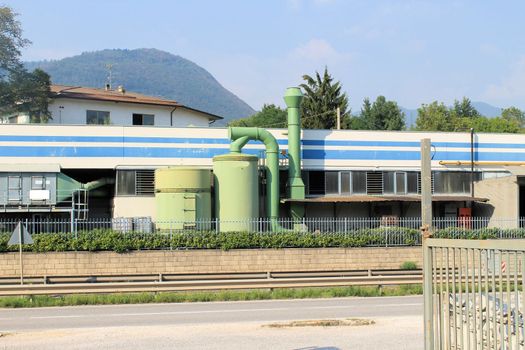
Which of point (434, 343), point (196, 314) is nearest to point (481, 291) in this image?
point (434, 343)

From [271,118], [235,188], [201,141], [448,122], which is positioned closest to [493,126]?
[448,122]

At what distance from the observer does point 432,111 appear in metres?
77.6

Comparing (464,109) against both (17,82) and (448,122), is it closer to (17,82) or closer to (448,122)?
(448,122)

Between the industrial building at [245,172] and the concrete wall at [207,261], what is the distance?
368 centimetres

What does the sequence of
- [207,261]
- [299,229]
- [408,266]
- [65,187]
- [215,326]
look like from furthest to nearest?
[65,187]
[299,229]
[408,266]
[207,261]
[215,326]

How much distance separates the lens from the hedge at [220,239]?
88.0 ft

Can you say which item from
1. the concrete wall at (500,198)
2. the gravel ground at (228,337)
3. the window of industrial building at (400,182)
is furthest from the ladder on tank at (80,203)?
the concrete wall at (500,198)

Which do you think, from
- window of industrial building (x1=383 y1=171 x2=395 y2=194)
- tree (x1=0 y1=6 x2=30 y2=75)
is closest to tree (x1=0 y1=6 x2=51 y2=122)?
tree (x1=0 y1=6 x2=30 y2=75)

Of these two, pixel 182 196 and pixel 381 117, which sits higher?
pixel 381 117

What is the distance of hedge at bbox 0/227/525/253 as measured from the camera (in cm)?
2683

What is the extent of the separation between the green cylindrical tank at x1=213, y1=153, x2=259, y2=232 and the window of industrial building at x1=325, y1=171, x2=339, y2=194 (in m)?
5.41

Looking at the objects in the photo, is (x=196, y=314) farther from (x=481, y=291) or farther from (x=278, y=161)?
(x=278, y=161)

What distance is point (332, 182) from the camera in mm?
35969

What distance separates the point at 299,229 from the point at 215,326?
15991 mm
